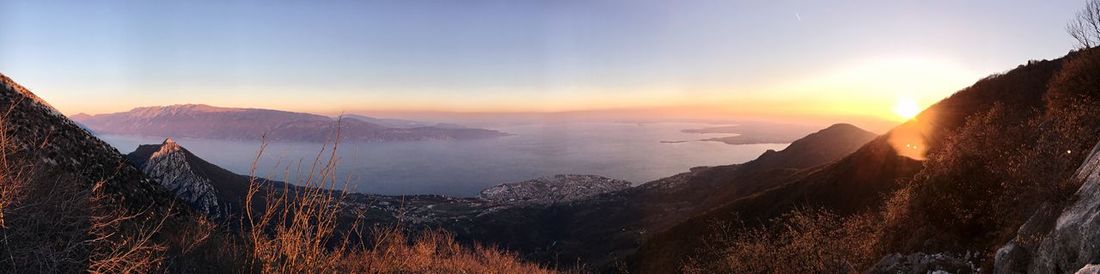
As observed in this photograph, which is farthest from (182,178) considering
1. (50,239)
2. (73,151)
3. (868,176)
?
(868,176)

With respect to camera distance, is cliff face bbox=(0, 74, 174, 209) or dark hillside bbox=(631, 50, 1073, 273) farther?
dark hillside bbox=(631, 50, 1073, 273)

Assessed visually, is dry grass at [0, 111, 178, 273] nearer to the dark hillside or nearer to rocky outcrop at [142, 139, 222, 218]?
the dark hillside

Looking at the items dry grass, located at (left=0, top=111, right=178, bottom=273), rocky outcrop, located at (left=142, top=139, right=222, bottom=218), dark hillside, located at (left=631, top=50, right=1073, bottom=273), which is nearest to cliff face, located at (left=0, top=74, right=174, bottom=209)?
dry grass, located at (left=0, top=111, right=178, bottom=273)

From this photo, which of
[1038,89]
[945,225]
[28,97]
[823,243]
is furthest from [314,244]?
[1038,89]

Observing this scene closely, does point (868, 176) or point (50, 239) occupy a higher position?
point (50, 239)

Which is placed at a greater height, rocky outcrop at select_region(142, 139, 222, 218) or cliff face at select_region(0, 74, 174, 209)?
cliff face at select_region(0, 74, 174, 209)

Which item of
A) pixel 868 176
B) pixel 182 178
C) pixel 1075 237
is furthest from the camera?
pixel 182 178

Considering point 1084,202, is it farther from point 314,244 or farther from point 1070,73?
Result: point 1070,73

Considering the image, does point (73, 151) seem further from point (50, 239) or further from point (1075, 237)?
point (1075, 237)

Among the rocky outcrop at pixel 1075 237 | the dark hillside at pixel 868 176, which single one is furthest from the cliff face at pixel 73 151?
the dark hillside at pixel 868 176
